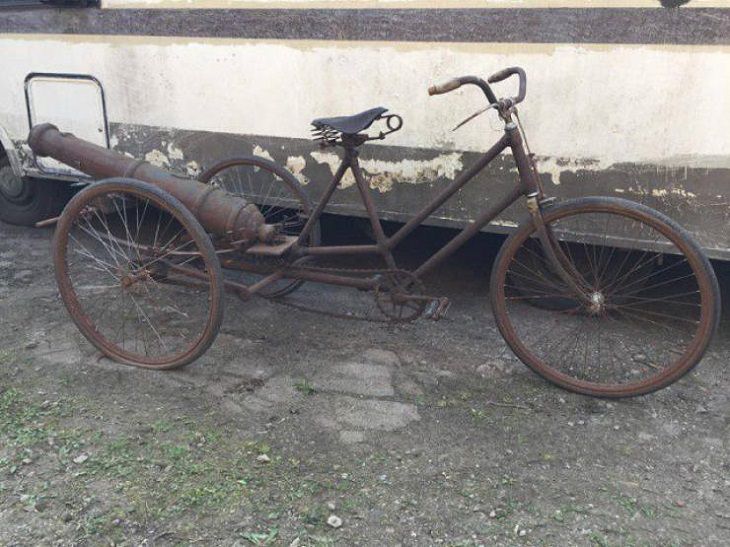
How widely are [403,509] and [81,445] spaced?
1.29 meters

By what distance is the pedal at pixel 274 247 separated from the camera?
323 centimetres

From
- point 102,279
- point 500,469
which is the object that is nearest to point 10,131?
point 102,279

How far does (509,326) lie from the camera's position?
2990mm

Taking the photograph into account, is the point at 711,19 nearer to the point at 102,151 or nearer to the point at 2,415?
the point at 102,151

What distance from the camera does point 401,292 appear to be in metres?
3.20

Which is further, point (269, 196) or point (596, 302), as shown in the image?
point (269, 196)

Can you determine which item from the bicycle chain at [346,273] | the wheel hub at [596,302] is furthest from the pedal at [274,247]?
the wheel hub at [596,302]

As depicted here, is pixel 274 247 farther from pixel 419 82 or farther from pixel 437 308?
pixel 419 82

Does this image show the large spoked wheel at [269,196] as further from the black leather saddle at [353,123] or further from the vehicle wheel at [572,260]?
the vehicle wheel at [572,260]

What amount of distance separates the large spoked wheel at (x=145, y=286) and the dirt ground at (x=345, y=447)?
0.17m

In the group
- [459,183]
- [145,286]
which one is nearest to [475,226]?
[459,183]

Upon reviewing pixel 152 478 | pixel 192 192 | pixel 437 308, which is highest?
pixel 192 192

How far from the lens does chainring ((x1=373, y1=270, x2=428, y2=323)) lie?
319 cm

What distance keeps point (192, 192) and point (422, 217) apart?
3.71 ft
